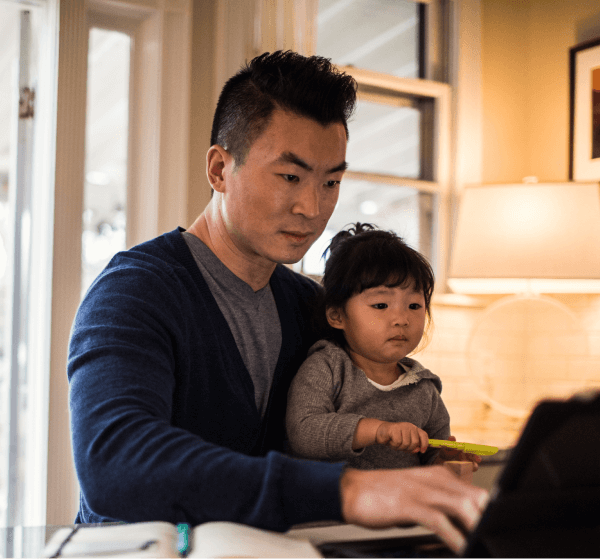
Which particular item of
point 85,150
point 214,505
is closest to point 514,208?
point 85,150

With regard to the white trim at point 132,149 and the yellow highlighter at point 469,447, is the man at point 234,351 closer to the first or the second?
the yellow highlighter at point 469,447

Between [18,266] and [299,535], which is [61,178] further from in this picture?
[299,535]

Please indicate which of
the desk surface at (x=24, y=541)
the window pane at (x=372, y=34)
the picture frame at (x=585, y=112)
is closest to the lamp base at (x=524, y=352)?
the picture frame at (x=585, y=112)

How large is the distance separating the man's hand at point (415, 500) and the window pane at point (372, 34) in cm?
236

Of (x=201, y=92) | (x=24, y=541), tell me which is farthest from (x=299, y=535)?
(x=201, y=92)

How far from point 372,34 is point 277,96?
1830 millimetres

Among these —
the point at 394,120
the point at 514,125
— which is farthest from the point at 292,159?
the point at 514,125

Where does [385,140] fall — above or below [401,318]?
above

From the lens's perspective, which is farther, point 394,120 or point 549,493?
point 394,120

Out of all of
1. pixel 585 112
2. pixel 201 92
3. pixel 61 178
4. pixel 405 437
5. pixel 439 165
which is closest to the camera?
pixel 405 437

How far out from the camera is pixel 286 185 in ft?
4.03

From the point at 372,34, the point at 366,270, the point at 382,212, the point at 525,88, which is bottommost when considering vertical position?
the point at 366,270

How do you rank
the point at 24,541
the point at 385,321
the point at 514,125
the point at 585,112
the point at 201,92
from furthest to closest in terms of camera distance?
the point at 514,125
the point at 585,112
the point at 201,92
the point at 385,321
the point at 24,541

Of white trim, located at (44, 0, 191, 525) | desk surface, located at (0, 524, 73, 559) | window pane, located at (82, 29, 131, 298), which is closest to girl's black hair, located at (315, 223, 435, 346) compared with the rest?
desk surface, located at (0, 524, 73, 559)
